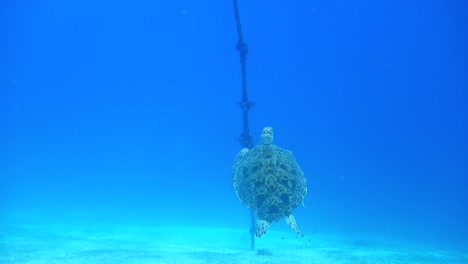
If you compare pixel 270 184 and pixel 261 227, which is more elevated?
pixel 270 184

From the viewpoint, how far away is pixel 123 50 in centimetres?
13725

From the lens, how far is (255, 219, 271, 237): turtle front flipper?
316 inches

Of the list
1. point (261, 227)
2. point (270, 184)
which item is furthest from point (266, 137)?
point (261, 227)

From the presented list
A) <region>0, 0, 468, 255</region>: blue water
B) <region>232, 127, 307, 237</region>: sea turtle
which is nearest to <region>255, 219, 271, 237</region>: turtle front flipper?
<region>232, 127, 307, 237</region>: sea turtle

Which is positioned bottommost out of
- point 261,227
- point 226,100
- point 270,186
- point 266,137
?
point 261,227

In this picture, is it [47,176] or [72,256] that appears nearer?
[72,256]

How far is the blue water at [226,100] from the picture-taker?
72.2 meters

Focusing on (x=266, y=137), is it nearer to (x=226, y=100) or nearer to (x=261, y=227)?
(x=261, y=227)

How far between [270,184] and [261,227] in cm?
88

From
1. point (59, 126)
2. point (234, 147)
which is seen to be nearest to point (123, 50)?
point (59, 126)

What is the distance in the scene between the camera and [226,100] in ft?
437

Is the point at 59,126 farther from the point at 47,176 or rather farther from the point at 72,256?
the point at 72,256

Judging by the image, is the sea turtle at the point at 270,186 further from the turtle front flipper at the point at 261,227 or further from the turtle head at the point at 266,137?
the turtle head at the point at 266,137

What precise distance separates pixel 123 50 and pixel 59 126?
34.4m
